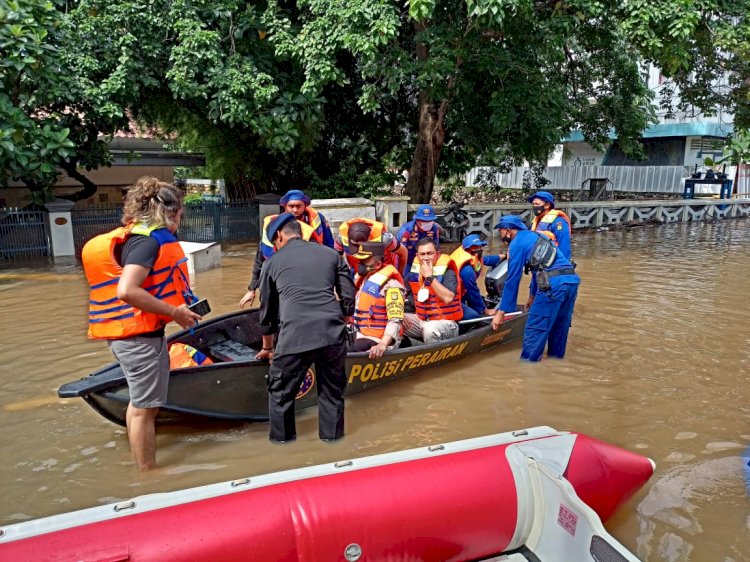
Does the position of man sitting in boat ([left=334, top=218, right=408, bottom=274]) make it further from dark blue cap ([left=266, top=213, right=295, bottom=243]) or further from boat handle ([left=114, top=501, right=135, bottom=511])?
boat handle ([left=114, top=501, right=135, bottom=511])

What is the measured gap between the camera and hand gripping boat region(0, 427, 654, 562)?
100 inches

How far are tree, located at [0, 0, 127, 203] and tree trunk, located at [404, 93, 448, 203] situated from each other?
7109 mm

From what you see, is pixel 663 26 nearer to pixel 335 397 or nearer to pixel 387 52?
pixel 387 52

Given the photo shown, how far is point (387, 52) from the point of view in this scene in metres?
12.6

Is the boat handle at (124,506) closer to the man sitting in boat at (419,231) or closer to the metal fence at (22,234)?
the man sitting in boat at (419,231)

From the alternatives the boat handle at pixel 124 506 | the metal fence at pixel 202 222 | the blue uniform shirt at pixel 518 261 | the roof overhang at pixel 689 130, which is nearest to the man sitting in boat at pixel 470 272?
the blue uniform shirt at pixel 518 261

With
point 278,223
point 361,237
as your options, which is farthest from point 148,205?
point 361,237

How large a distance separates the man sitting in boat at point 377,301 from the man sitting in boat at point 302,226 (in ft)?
2.21

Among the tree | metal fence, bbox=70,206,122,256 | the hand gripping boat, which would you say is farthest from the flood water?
metal fence, bbox=70,206,122,256

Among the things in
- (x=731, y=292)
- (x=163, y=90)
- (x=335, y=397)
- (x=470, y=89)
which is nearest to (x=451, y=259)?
(x=335, y=397)

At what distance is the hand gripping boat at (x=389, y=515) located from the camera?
2.54 metres

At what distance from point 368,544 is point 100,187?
18.3m

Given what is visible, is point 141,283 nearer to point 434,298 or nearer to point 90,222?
point 434,298

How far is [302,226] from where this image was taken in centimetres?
613
